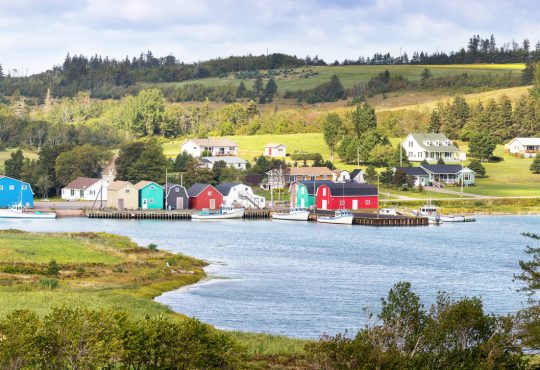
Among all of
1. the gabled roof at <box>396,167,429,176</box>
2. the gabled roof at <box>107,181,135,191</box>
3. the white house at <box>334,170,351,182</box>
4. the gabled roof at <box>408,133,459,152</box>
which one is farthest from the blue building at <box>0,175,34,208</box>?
the gabled roof at <box>408,133,459,152</box>

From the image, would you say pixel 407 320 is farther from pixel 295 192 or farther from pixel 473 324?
pixel 295 192

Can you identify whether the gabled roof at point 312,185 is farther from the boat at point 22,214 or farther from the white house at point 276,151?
the white house at point 276,151

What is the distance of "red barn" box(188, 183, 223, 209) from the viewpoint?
98000 mm

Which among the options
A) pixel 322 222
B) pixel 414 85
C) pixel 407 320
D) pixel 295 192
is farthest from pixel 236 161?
pixel 407 320

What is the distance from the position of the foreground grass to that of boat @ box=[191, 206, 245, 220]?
91.2 ft

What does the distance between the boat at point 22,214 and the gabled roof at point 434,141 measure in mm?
52207

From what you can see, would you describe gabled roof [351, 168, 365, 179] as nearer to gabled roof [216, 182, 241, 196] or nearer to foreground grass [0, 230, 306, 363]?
gabled roof [216, 182, 241, 196]

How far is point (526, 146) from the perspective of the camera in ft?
421

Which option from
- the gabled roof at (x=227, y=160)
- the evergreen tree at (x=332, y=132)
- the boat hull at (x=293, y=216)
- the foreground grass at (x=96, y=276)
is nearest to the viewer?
the foreground grass at (x=96, y=276)

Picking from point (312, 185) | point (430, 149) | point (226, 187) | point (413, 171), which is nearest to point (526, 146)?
point (430, 149)

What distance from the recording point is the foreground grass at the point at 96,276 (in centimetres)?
3309

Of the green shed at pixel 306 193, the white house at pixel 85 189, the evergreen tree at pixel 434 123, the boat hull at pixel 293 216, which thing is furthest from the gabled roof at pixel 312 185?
the evergreen tree at pixel 434 123

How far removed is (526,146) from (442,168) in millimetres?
23482

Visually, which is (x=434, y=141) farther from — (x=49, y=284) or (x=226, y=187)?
(x=49, y=284)
